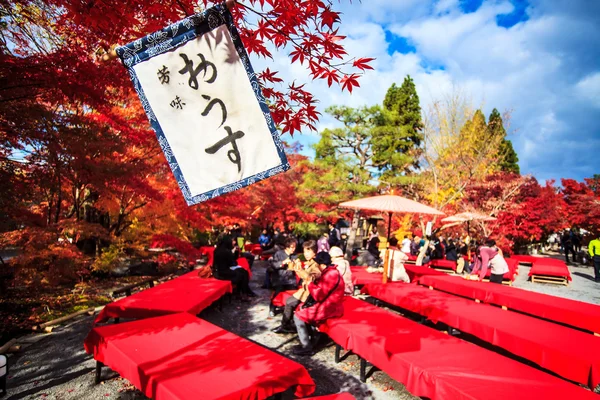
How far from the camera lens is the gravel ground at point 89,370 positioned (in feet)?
12.5

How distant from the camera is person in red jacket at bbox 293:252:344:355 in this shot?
15.5 feet

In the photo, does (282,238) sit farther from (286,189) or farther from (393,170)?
(393,170)

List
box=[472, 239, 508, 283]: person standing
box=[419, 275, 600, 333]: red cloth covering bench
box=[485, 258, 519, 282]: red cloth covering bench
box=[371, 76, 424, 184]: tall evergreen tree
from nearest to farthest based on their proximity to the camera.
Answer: box=[419, 275, 600, 333]: red cloth covering bench < box=[472, 239, 508, 283]: person standing < box=[485, 258, 519, 282]: red cloth covering bench < box=[371, 76, 424, 184]: tall evergreen tree

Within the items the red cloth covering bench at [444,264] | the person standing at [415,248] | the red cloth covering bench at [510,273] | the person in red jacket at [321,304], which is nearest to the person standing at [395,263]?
the person in red jacket at [321,304]

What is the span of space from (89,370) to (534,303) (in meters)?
7.17

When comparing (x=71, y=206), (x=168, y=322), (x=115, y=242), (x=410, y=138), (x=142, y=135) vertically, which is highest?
(x=410, y=138)

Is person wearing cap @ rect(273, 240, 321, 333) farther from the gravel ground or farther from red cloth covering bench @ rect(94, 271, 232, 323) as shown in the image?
red cloth covering bench @ rect(94, 271, 232, 323)

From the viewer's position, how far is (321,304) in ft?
15.6

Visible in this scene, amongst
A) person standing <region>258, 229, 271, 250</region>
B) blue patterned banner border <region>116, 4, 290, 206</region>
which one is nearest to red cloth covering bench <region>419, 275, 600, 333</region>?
blue patterned banner border <region>116, 4, 290, 206</region>

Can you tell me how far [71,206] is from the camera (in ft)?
31.9

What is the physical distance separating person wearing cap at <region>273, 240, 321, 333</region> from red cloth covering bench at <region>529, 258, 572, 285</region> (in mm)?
9610

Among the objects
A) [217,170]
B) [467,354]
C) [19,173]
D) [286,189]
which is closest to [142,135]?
[19,173]

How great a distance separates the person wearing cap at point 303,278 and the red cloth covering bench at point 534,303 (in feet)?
12.6

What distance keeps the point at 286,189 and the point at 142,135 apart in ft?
35.1
